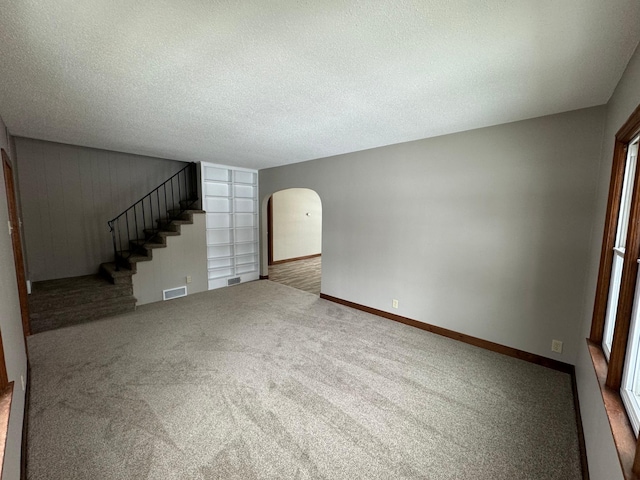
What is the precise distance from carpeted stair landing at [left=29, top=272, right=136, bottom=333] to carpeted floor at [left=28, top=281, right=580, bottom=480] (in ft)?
0.75

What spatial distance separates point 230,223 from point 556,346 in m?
5.38

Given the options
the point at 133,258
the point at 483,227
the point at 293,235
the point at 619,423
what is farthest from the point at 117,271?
the point at 619,423

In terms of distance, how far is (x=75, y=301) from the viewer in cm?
358

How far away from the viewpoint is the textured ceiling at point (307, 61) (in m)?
1.21

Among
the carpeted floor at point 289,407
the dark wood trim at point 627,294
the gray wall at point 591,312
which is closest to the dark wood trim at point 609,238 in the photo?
the gray wall at point 591,312

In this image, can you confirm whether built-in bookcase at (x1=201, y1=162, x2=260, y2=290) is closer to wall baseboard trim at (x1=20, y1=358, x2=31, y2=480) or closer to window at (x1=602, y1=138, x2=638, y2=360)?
wall baseboard trim at (x1=20, y1=358, x2=31, y2=480)

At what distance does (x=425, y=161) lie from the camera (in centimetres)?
327

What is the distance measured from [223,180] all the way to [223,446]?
4.63 meters

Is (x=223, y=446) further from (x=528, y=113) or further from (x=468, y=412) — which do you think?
(x=528, y=113)

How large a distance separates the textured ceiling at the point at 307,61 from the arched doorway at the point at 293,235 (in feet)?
14.2

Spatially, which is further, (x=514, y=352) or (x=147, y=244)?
(x=147, y=244)

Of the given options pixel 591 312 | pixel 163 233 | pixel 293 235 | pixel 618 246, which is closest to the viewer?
pixel 618 246

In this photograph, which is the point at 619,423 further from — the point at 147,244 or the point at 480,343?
the point at 147,244

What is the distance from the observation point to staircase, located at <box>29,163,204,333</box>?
3.45 meters
